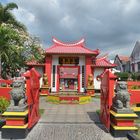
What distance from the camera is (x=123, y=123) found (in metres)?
8.04

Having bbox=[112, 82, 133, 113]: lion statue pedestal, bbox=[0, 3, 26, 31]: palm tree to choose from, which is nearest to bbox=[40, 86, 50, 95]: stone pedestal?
bbox=[0, 3, 26, 31]: palm tree

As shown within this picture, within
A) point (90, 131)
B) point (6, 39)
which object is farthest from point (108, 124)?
point (6, 39)

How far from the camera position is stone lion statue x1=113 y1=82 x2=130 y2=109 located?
27.0 feet

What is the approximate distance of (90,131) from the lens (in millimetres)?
8578

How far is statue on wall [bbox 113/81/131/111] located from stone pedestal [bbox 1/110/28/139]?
272 cm

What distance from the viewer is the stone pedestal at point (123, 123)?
312 inches

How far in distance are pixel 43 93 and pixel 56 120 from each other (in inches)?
500

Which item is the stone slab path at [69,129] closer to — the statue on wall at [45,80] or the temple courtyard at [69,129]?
the temple courtyard at [69,129]

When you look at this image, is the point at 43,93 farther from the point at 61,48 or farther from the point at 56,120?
the point at 56,120

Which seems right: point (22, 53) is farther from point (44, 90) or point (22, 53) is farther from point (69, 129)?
point (69, 129)

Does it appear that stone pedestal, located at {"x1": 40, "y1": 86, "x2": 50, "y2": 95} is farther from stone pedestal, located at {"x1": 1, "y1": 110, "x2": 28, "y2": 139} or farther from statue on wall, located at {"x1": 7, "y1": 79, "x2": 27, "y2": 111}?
stone pedestal, located at {"x1": 1, "y1": 110, "x2": 28, "y2": 139}

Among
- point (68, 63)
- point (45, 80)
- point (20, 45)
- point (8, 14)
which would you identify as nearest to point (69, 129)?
point (45, 80)

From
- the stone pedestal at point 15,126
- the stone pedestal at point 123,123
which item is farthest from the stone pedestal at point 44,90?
the stone pedestal at point 123,123

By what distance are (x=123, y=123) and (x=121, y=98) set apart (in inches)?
28.9
